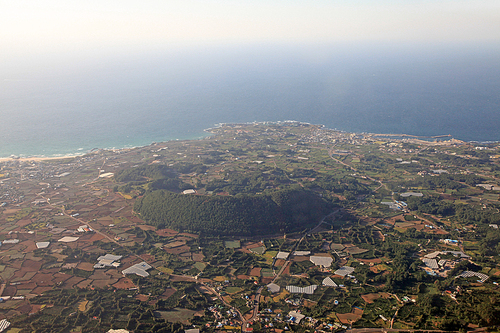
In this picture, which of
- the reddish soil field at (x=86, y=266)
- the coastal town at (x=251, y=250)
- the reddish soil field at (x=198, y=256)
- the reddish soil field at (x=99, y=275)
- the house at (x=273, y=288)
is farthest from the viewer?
the reddish soil field at (x=198, y=256)

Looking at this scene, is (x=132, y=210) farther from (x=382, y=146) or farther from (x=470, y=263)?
(x=382, y=146)

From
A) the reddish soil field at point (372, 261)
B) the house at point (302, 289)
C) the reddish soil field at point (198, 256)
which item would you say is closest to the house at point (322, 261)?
the reddish soil field at point (372, 261)

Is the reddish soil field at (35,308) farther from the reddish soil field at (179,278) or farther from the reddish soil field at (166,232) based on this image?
the reddish soil field at (166,232)

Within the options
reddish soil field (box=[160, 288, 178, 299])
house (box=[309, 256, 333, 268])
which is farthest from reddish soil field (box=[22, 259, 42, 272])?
house (box=[309, 256, 333, 268])

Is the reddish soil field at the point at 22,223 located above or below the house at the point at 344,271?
below

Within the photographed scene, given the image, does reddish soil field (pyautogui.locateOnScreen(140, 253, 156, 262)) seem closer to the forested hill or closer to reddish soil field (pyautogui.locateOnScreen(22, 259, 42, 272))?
the forested hill

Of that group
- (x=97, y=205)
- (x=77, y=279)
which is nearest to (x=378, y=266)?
(x=77, y=279)

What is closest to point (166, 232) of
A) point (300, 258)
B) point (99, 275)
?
point (99, 275)
